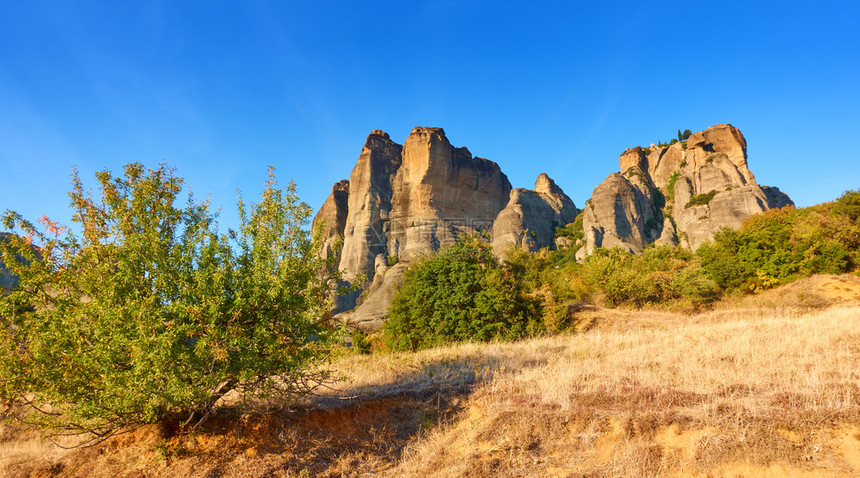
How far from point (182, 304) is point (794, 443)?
7.34 metres

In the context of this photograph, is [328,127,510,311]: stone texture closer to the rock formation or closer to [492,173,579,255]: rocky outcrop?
the rock formation

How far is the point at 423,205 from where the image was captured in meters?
80.6

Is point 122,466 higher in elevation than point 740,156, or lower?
lower

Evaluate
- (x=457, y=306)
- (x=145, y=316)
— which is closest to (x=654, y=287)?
(x=457, y=306)

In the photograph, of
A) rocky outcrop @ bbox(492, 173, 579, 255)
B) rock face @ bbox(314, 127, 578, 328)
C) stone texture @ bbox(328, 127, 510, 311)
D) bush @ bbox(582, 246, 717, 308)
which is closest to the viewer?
bush @ bbox(582, 246, 717, 308)

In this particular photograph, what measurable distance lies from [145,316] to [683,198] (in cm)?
7884

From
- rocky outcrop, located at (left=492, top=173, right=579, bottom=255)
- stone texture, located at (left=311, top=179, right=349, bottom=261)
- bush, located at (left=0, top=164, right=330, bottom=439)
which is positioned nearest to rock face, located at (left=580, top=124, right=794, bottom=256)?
rocky outcrop, located at (left=492, top=173, right=579, bottom=255)

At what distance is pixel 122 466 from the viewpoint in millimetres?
5594

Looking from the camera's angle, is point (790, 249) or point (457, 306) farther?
point (790, 249)

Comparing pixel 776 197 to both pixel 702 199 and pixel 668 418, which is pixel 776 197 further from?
pixel 668 418

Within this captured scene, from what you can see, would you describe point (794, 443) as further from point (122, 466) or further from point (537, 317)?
point (537, 317)

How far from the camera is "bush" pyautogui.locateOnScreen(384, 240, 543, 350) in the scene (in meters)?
17.0

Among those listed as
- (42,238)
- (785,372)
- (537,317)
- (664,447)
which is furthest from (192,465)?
(537,317)

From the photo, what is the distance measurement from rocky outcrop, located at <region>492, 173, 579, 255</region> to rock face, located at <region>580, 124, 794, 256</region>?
9.14 metres
